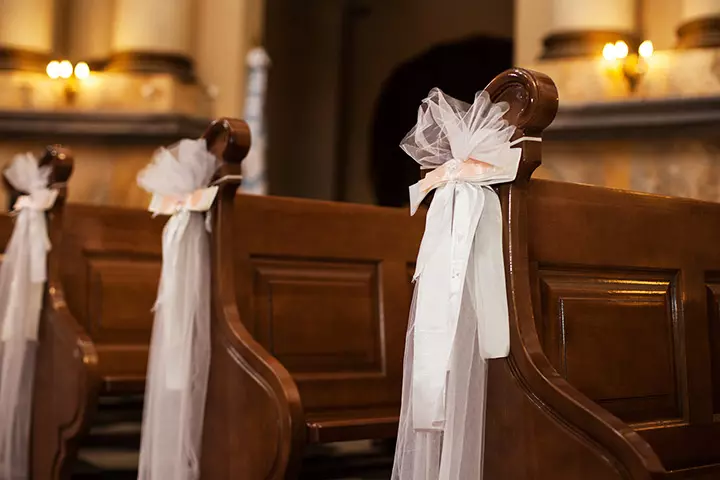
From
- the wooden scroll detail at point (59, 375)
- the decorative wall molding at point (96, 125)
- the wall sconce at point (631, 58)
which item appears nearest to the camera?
the wooden scroll detail at point (59, 375)

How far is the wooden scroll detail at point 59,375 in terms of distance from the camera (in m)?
3.06

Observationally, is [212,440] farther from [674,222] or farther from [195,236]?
[674,222]

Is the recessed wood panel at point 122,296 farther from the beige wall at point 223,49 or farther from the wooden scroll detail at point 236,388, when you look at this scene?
the beige wall at point 223,49

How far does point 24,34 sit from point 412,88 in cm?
391

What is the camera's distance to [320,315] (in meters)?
2.91

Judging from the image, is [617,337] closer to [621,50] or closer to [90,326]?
[90,326]

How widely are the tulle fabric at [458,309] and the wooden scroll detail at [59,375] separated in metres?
1.44

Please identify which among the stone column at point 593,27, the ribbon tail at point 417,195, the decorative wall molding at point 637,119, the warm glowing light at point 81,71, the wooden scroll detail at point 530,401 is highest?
the stone column at point 593,27

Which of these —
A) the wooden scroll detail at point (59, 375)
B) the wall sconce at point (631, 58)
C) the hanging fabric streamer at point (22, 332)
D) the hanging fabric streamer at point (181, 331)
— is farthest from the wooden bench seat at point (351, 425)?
the wall sconce at point (631, 58)

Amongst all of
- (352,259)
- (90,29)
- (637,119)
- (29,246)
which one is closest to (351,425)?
(352,259)

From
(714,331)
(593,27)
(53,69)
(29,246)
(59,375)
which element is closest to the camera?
(714,331)

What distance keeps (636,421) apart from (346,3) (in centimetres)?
707

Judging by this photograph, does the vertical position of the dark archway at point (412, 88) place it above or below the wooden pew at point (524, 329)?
above

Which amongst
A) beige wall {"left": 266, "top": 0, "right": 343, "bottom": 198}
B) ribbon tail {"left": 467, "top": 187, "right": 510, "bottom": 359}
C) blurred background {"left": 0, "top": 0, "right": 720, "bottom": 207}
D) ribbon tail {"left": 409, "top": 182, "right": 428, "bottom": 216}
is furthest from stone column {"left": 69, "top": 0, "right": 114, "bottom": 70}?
ribbon tail {"left": 467, "top": 187, "right": 510, "bottom": 359}
